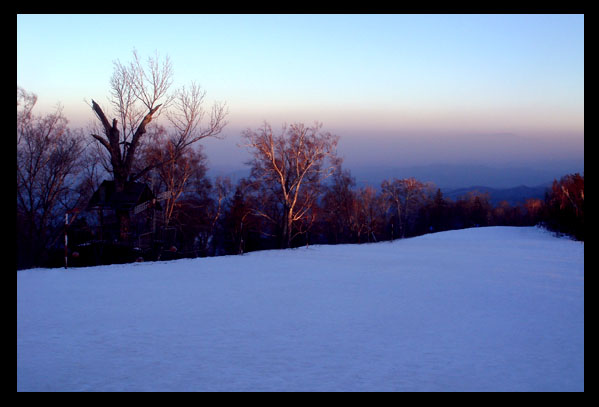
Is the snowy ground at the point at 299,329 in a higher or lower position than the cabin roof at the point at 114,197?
lower

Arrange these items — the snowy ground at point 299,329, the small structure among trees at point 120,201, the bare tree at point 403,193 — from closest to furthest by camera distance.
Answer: the snowy ground at point 299,329 → the small structure among trees at point 120,201 → the bare tree at point 403,193

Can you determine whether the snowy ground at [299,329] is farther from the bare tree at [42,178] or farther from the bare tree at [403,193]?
the bare tree at [403,193]

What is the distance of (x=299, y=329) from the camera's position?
21.5 ft

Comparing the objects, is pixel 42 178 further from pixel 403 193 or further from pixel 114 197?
pixel 403 193

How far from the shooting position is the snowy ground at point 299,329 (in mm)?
4711

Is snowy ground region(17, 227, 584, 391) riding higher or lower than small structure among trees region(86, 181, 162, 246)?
lower

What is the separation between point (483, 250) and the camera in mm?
18375

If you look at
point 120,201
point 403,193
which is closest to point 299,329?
point 120,201

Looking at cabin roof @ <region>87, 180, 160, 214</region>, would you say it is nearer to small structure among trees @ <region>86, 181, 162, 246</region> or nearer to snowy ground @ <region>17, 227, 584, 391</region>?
small structure among trees @ <region>86, 181, 162, 246</region>

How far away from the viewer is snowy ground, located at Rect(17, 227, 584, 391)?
15.5 feet

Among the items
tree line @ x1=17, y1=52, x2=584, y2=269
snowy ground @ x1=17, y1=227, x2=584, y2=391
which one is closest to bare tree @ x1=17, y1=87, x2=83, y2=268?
tree line @ x1=17, y1=52, x2=584, y2=269

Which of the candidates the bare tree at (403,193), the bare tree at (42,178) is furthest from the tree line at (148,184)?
the bare tree at (403,193)
